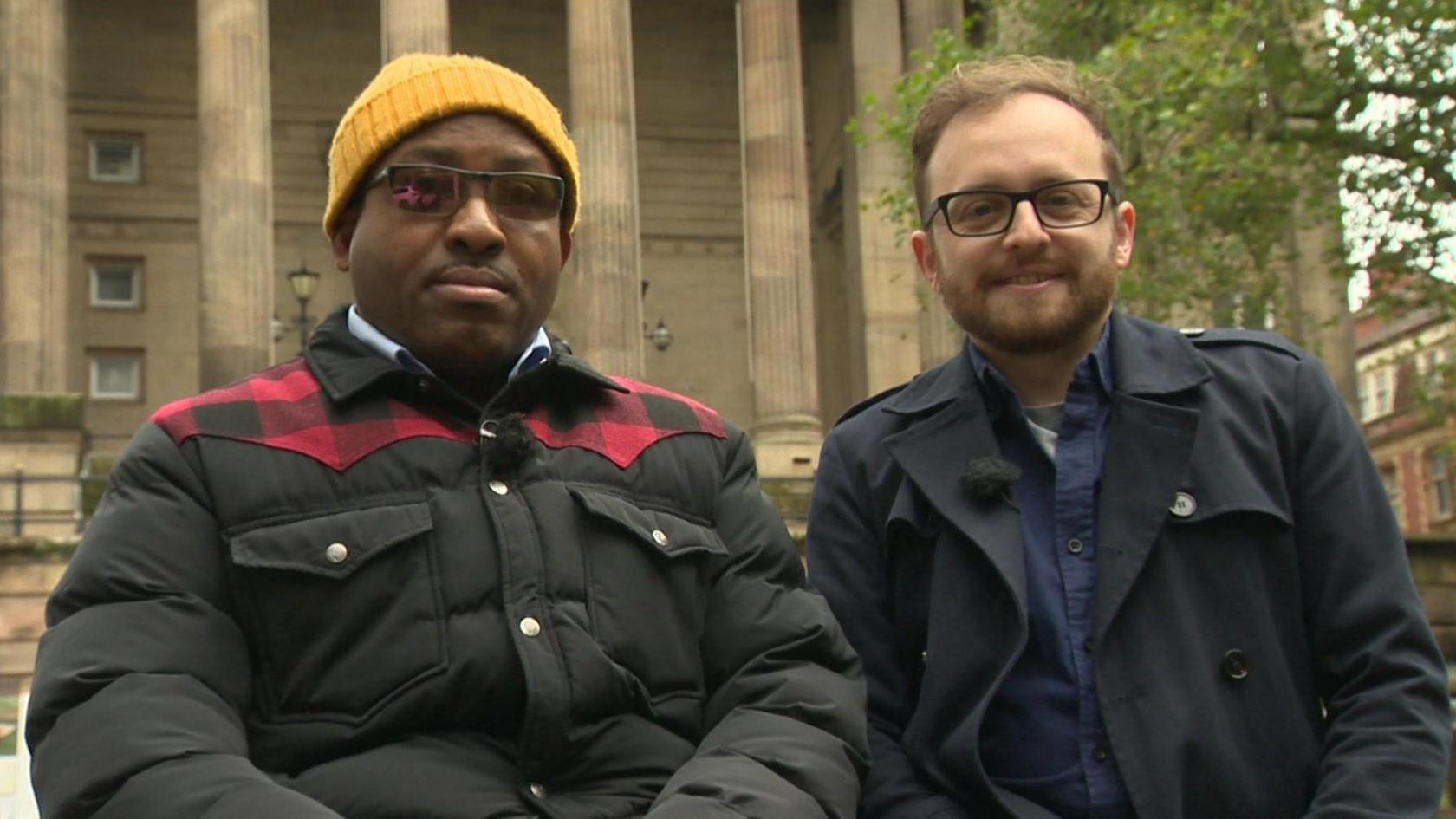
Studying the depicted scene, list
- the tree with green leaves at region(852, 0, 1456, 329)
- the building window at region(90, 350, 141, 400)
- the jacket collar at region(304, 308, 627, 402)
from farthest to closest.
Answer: the building window at region(90, 350, 141, 400)
the tree with green leaves at region(852, 0, 1456, 329)
the jacket collar at region(304, 308, 627, 402)

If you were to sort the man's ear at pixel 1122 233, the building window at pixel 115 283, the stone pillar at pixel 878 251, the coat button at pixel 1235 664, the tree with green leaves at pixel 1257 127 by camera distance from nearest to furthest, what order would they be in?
the coat button at pixel 1235 664, the man's ear at pixel 1122 233, the tree with green leaves at pixel 1257 127, the stone pillar at pixel 878 251, the building window at pixel 115 283

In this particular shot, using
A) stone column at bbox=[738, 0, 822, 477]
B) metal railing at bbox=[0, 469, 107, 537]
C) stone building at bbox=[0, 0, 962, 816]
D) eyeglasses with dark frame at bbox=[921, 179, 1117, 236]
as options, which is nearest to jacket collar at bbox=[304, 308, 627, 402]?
eyeglasses with dark frame at bbox=[921, 179, 1117, 236]

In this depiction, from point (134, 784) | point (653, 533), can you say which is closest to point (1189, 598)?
point (653, 533)

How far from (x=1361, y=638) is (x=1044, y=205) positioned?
1252 millimetres

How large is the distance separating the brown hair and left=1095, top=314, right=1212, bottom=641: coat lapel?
0.44 metres

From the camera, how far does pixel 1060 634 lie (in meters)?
4.32

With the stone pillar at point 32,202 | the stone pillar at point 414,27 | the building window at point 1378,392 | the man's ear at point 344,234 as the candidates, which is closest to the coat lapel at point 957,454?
the man's ear at point 344,234

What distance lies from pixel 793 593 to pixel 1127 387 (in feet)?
3.22

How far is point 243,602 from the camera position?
387 cm

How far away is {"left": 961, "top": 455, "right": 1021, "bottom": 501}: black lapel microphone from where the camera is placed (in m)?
4.41

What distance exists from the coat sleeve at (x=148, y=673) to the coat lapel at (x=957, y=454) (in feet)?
5.51

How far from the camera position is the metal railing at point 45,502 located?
2286cm

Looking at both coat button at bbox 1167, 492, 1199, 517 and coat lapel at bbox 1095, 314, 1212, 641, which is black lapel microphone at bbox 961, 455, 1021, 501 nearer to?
coat lapel at bbox 1095, 314, 1212, 641

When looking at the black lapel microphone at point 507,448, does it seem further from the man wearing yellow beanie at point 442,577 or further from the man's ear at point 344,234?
the man's ear at point 344,234
